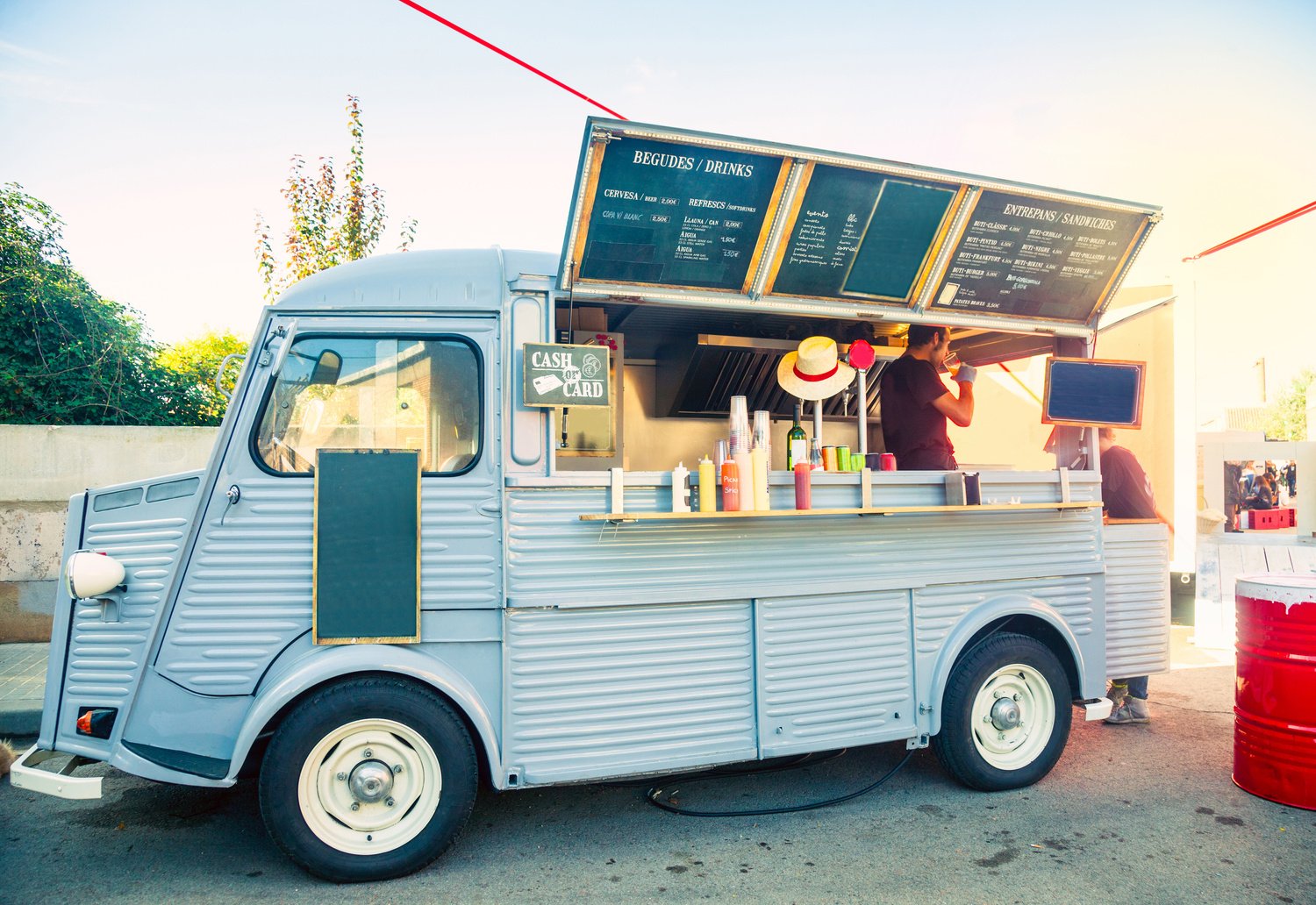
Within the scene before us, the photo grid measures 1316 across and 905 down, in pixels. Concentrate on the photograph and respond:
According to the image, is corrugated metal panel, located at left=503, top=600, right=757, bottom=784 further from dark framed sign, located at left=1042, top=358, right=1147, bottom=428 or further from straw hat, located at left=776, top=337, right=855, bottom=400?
dark framed sign, located at left=1042, top=358, right=1147, bottom=428

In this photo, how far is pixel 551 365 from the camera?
387cm

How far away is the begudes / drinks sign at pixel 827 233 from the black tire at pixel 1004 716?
1977 millimetres

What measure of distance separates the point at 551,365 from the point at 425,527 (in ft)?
3.08

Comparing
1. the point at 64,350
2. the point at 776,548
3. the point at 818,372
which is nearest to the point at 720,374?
the point at 818,372

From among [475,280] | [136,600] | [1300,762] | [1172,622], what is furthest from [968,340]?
[1172,622]

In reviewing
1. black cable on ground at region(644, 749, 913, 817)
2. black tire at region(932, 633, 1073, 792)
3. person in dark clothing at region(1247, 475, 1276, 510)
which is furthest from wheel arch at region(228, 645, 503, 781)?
person in dark clothing at region(1247, 475, 1276, 510)

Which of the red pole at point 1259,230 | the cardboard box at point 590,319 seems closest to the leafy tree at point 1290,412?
the red pole at point 1259,230

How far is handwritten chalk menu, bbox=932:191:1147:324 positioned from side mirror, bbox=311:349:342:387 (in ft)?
10.6

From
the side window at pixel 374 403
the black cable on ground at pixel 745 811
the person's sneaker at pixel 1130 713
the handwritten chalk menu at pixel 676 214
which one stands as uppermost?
the handwritten chalk menu at pixel 676 214

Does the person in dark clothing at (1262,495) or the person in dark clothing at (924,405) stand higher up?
the person in dark clothing at (924,405)

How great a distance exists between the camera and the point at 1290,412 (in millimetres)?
47688

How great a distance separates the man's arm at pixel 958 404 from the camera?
17.1 feet

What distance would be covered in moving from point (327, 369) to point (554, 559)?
137 centimetres

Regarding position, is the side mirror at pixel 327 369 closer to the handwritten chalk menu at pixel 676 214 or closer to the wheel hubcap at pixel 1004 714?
the handwritten chalk menu at pixel 676 214
